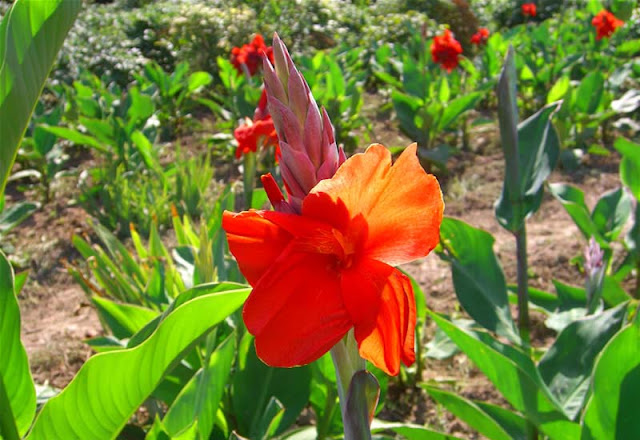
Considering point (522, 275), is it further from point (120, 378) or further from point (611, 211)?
point (120, 378)

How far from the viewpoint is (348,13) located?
9562 mm

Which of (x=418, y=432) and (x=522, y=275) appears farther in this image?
(x=522, y=275)

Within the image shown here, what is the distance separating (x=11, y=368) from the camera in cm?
109

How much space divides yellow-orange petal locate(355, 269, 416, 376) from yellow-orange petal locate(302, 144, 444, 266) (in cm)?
3

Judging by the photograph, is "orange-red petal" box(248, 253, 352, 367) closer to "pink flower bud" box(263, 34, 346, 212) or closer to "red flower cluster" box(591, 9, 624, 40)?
"pink flower bud" box(263, 34, 346, 212)

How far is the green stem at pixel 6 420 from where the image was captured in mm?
1031

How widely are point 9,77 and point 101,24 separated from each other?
31.8 ft

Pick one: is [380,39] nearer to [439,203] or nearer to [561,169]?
[561,169]

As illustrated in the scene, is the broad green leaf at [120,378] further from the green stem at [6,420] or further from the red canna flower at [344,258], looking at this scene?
the red canna flower at [344,258]

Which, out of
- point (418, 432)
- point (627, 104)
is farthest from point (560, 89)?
point (418, 432)

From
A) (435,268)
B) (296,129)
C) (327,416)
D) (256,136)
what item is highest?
(296,129)

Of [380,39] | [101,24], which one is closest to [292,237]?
[380,39]

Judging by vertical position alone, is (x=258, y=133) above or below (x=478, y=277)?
above

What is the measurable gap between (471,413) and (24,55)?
1035 mm
